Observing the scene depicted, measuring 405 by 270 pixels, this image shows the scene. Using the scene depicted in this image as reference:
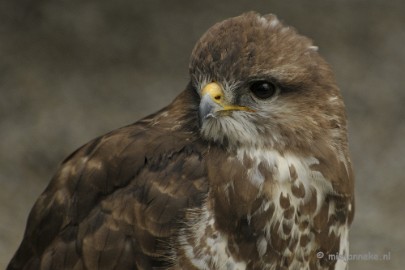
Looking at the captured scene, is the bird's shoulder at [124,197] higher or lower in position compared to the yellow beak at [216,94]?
lower

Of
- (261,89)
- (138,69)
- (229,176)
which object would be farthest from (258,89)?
(138,69)

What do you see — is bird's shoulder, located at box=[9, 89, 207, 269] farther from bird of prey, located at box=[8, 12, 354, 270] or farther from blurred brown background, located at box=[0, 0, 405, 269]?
blurred brown background, located at box=[0, 0, 405, 269]

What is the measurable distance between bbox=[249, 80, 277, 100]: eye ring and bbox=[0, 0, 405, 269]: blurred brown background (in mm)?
3458

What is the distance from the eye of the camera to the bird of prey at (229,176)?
3.68 metres

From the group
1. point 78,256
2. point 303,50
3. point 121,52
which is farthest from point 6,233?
point 303,50

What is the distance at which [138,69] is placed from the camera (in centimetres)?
733

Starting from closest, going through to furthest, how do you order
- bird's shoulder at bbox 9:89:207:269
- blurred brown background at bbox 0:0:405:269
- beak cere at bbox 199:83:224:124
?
beak cere at bbox 199:83:224:124, bird's shoulder at bbox 9:89:207:269, blurred brown background at bbox 0:0:405:269

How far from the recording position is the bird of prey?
3678 mm

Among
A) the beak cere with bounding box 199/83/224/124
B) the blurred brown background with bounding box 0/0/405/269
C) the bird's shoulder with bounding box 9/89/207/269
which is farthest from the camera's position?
the blurred brown background with bounding box 0/0/405/269

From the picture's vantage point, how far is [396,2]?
291 inches

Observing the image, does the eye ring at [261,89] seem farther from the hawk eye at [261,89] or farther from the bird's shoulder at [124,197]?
the bird's shoulder at [124,197]

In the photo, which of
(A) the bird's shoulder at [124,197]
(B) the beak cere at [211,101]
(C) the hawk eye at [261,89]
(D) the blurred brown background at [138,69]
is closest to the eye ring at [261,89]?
(C) the hawk eye at [261,89]

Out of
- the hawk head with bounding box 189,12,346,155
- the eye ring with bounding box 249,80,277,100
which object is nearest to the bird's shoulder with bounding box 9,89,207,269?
the hawk head with bounding box 189,12,346,155

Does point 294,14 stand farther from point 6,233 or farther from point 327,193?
point 327,193
